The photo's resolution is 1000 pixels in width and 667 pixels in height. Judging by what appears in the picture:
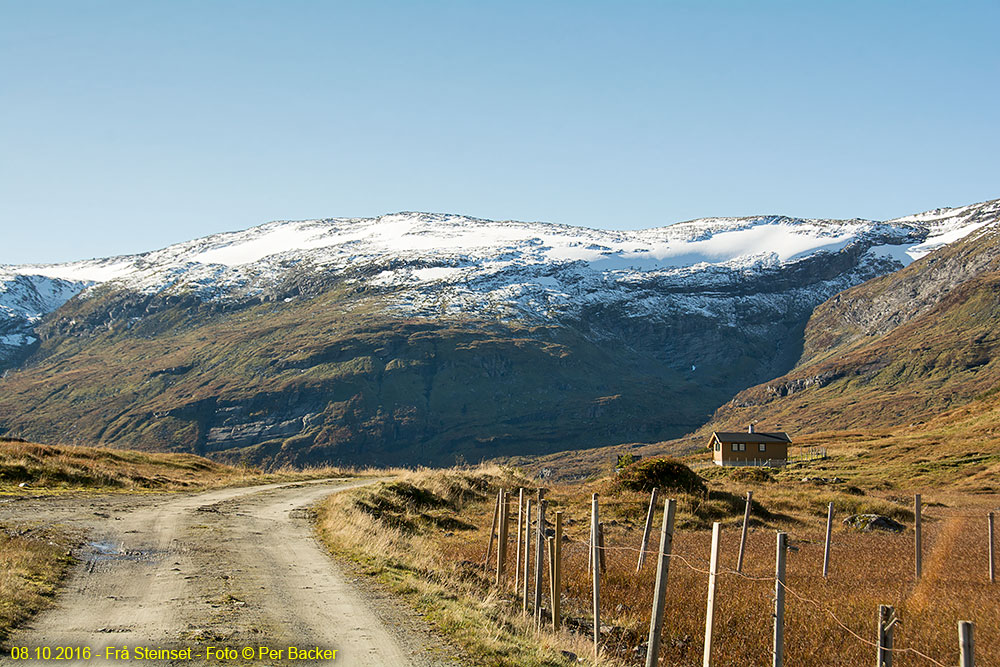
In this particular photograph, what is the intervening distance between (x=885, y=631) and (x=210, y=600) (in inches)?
424

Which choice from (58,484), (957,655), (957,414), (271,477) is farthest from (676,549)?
(957,414)

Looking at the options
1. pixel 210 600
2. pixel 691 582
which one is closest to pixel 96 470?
pixel 210 600

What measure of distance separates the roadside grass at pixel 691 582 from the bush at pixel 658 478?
3141mm

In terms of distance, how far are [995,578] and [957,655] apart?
31.1ft

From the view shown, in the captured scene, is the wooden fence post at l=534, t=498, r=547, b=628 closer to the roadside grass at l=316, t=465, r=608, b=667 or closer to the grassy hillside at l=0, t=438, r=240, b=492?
the roadside grass at l=316, t=465, r=608, b=667

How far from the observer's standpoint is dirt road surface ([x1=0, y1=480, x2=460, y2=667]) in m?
11.4

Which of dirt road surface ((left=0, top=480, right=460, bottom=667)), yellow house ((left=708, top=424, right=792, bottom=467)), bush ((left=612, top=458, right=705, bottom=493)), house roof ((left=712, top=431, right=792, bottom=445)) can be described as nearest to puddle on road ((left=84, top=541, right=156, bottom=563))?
dirt road surface ((left=0, top=480, right=460, bottom=667))

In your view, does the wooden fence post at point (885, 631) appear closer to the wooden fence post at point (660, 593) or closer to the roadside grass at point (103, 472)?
the wooden fence post at point (660, 593)

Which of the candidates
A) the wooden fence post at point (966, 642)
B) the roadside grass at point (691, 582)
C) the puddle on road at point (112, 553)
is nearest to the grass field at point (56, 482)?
the puddle on road at point (112, 553)

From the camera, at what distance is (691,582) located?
59.5 ft

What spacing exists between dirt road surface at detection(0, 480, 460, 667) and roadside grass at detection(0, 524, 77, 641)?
29 cm

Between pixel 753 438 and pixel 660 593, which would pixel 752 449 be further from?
pixel 660 593

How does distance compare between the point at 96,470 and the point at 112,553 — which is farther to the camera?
the point at 96,470

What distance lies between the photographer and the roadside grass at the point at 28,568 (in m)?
12.2
